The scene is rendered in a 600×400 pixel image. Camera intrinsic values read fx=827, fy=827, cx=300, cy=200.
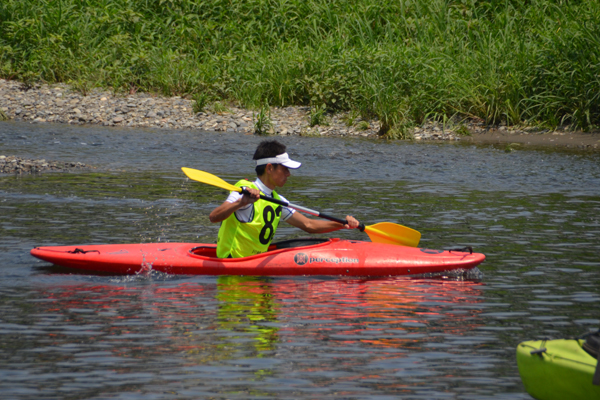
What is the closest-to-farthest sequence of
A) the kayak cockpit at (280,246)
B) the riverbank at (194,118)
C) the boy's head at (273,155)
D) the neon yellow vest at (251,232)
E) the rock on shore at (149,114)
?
the boy's head at (273,155) → the neon yellow vest at (251,232) → the kayak cockpit at (280,246) → the riverbank at (194,118) → the rock on shore at (149,114)

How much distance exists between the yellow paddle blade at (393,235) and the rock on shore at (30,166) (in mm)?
5864

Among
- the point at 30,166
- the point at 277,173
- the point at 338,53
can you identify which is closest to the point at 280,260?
the point at 277,173

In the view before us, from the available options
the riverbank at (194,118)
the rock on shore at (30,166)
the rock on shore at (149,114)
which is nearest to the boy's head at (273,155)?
the rock on shore at (30,166)

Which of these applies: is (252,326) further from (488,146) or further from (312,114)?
(312,114)

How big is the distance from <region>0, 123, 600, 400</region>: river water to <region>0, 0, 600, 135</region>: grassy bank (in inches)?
183

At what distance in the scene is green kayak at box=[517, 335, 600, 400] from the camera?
3012mm

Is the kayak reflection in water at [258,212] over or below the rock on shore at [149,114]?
below

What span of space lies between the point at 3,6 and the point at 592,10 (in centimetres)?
1335

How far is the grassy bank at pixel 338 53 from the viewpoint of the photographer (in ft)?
49.5

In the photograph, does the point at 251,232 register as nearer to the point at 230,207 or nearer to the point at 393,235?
the point at 230,207

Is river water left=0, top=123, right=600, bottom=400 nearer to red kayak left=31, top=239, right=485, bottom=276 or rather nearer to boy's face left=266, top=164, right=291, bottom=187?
red kayak left=31, top=239, right=485, bottom=276

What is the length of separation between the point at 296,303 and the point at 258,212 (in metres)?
0.92

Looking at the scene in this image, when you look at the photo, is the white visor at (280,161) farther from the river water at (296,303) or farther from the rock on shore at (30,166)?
the rock on shore at (30,166)

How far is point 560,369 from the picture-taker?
3082 mm
